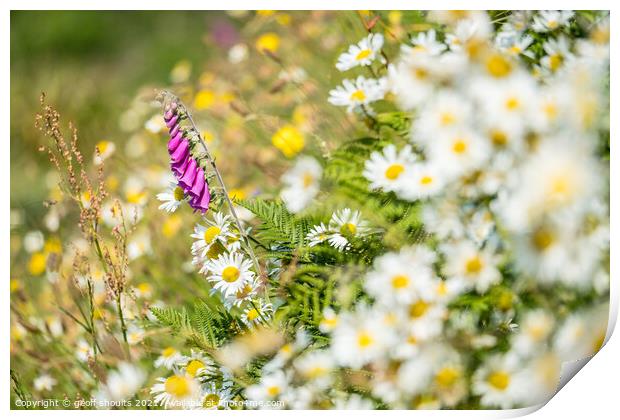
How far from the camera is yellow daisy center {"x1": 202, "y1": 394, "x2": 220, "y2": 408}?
145cm

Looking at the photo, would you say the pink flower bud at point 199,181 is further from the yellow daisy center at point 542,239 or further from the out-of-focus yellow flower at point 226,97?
the out-of-focus yellow flower at point 226,97

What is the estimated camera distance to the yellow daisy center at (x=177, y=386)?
4.81 ft

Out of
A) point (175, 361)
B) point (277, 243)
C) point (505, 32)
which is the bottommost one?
point (175, 361)

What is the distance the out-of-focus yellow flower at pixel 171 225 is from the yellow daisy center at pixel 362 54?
1.87ft

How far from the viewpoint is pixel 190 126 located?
4.63 feet

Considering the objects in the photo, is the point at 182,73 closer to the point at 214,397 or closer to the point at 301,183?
the point at 301,183

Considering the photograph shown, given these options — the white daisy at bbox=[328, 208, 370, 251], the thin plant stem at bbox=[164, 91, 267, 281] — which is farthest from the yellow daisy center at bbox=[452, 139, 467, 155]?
the thin plant stem at bbox=[164, 91, 267, 281]

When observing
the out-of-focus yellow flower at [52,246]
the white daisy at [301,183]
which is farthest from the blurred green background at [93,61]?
the white daisy at [301,183]

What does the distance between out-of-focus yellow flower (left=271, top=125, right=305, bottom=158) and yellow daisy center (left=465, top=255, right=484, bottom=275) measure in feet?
2.33

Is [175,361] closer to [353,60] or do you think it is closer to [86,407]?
[86,407]

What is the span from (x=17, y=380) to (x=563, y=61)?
1354 millimetres

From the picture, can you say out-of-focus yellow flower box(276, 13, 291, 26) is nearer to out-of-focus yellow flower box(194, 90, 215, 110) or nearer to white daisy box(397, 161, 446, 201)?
out-of-focus yellow flower box(194, 90, 215, 110)

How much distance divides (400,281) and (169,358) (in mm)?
515
